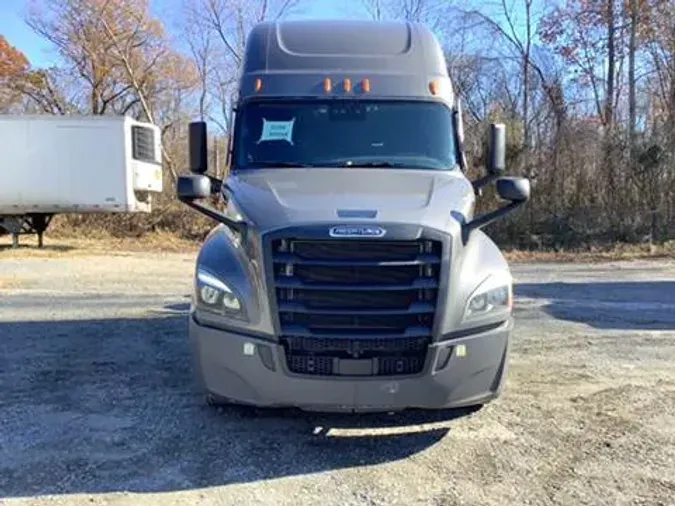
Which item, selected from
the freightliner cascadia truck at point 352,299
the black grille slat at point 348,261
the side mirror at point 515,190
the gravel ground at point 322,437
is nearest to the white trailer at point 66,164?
the gravel ground at point 322,437

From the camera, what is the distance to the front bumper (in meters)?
4.37

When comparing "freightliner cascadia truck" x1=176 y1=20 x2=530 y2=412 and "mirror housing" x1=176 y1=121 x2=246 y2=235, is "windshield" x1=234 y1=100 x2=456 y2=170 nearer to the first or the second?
"mirror housing" x1=176 y1=121 x2=246 y2=235

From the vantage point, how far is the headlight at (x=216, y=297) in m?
4.49

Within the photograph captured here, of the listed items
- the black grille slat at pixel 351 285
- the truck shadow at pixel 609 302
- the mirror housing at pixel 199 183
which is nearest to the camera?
the black grille slat at pixel 351 285

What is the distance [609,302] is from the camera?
→ 11.2 metres

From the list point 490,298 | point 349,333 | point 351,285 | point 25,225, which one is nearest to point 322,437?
point 349,333

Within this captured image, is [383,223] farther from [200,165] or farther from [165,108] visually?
[165,108]

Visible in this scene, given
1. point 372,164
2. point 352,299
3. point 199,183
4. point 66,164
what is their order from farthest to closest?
point 66,164 < point 372,164 < point 199,183 < point 352,299

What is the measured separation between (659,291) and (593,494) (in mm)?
9432

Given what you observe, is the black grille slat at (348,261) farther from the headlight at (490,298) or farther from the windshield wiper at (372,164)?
the windshield wiper at (372,164)

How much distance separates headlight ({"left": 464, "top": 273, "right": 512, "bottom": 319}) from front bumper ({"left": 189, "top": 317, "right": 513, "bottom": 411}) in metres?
0.13

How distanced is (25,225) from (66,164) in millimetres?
2667

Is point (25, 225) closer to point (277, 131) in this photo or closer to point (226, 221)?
point (277, 131)

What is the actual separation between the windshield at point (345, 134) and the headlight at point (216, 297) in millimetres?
1491
